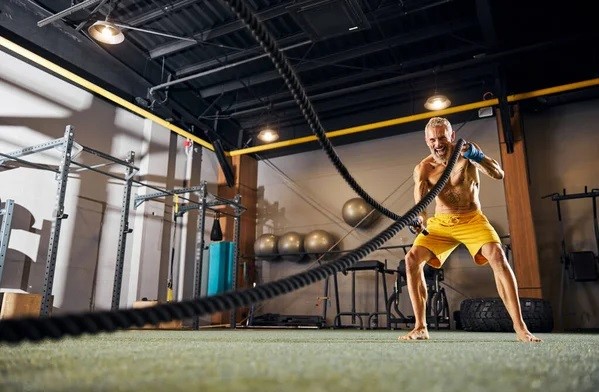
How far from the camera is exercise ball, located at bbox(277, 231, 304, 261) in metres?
7.45

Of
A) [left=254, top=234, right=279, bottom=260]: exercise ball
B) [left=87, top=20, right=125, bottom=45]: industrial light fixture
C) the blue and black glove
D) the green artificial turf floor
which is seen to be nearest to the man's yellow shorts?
the blue and black glove

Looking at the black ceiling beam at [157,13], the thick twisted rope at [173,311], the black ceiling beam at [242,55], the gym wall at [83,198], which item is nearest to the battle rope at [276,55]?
the thick twisted rope at [173,311]

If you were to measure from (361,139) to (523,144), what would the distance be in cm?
280

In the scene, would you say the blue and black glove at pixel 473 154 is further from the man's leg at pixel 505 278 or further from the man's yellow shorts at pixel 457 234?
the man's leg at pixel 505 278

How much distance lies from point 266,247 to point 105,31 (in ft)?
14.0

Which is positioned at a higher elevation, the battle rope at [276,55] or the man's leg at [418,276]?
the battle rope at [276,55]

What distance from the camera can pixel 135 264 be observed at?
6434 mm

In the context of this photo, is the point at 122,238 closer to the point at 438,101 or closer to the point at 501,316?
the point at 501,316

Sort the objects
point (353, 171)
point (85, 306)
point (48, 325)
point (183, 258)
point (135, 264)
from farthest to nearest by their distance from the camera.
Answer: point (353, 171)
point (183, 258)
point (135, 264)
point (85, 306)
point (48, 325)

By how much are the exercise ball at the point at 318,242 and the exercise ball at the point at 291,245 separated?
105 millimetres

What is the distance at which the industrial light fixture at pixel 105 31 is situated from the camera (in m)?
4.58

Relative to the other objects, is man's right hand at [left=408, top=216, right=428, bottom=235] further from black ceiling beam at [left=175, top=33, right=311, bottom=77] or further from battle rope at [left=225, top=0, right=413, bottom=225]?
black ceiling beam at [left=175, top=33, right=311, bottom=77]

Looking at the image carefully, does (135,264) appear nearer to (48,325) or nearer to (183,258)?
(183,258)

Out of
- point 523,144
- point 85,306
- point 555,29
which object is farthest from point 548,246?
point 85,306
